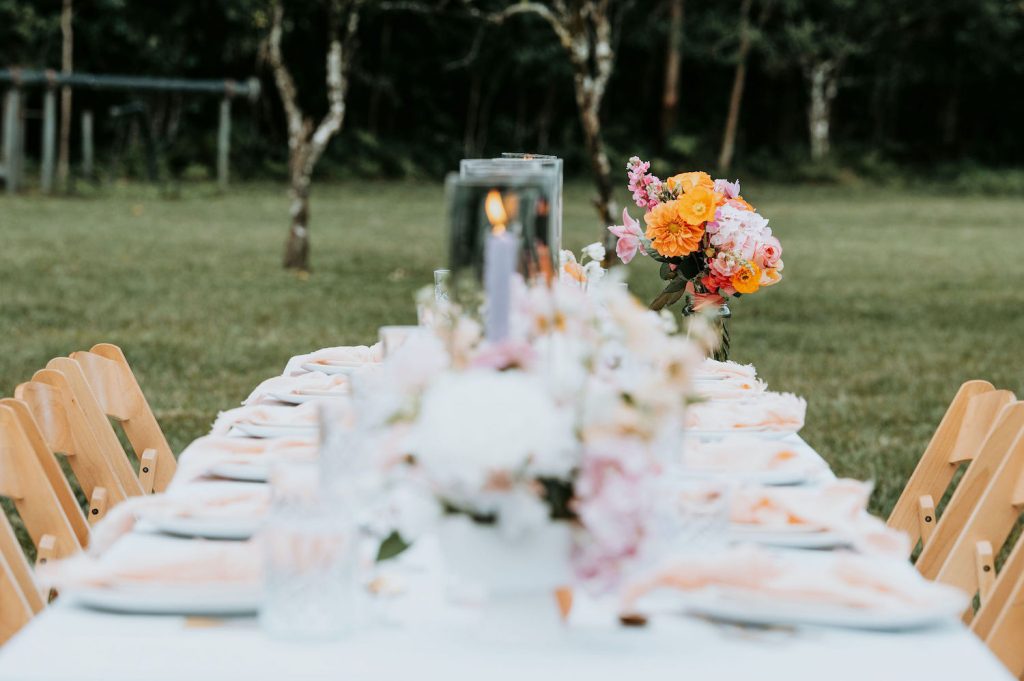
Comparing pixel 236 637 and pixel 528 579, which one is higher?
pixel 528 579

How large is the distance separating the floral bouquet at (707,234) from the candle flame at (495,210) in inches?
94.0

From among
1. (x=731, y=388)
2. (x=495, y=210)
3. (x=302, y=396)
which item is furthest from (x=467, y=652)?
(x=731, y=388)

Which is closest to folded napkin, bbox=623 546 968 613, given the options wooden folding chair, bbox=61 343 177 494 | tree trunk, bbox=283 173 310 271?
wooden folding chair, bbox=61 343 177 494

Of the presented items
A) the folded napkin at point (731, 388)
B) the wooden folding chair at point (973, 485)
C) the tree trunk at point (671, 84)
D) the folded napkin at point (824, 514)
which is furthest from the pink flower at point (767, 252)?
the tree trunk at point (671, 84)

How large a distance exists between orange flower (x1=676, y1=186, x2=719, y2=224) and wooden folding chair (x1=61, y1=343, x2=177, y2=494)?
5.23 feet

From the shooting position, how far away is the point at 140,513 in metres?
2.05

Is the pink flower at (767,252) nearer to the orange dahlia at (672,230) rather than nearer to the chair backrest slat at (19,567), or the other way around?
the orange dahlia at (672,230)

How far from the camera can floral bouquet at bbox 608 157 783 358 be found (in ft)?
13.6

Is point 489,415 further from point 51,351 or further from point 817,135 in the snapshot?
point 817,135

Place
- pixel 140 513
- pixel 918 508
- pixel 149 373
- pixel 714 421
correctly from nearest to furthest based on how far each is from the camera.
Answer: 1. pixel 140 513
2. pixel 714 421
3. pixel 918 508
4. pixel 149 373

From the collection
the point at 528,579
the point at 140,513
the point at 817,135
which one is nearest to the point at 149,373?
the point at 140,513

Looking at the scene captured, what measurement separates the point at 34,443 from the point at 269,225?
57.4 feet

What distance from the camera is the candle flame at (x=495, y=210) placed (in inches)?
68.1

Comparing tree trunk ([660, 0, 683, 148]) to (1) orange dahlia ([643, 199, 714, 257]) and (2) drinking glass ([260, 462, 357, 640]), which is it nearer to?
(1) orange dahlia ([643, 199, 714, 257])
